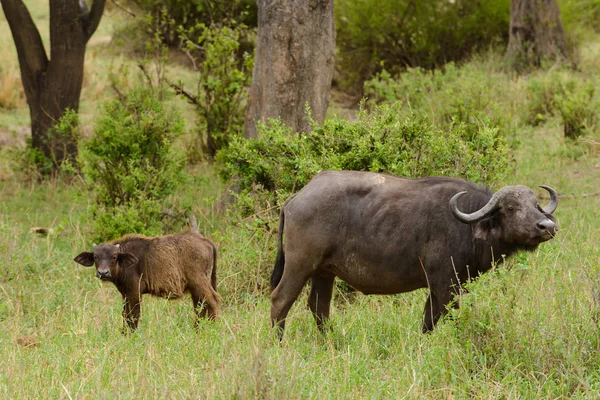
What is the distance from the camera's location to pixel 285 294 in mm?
6625

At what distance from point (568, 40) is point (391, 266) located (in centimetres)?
1589

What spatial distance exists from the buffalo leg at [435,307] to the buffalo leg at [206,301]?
1.90 metres

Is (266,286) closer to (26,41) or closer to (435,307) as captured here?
(435,307)

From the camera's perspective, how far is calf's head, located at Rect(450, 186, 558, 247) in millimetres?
5875

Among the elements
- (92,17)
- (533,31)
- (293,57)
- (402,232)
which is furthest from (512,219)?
(533,31)

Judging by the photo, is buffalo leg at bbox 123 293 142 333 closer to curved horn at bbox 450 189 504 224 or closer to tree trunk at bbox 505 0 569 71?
curved horn at bbox 450 189 504 224

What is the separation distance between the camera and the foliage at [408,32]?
2027 centimetres

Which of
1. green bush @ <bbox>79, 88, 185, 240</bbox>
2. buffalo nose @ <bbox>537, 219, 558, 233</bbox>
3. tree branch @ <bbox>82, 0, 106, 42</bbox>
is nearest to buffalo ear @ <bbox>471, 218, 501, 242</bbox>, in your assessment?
buffalo nose @ <bbox>537, 219, 558, 233</bbox>

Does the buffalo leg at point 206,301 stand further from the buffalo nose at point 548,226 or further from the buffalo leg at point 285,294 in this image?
the buffalo nose at point 548,226

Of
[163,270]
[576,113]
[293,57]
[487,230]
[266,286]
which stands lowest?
[266,286]

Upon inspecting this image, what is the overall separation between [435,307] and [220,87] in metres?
7.34

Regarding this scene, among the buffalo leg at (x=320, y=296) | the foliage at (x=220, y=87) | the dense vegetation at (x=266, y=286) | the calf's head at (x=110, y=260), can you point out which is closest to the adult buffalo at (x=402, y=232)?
the buffalo leg at (x=320, y=296)

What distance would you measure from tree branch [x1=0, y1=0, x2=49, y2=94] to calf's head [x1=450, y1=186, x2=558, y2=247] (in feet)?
28.8

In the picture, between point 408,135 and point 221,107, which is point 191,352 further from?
point 221,107
